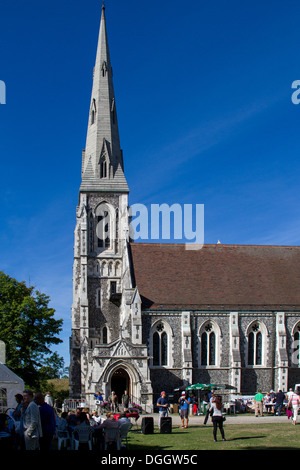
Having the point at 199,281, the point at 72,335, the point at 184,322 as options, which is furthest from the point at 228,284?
the point at 72,335

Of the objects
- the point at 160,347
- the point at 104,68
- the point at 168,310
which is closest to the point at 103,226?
the point at 168,310

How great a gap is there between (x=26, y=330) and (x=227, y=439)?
83.8 feet

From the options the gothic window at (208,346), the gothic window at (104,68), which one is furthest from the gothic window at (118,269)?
the gothic window at (104,68)

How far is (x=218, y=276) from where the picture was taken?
38938mm

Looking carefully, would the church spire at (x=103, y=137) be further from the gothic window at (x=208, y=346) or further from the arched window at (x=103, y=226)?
the gothic window at (x=208, y=346)

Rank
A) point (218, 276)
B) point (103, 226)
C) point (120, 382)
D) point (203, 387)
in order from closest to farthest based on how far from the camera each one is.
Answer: point (203, 387) < point (120, 382) < point (218, 276) < point (103, 226)

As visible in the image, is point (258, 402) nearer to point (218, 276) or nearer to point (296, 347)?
point (296, 347)

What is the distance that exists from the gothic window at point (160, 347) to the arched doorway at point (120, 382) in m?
2.38

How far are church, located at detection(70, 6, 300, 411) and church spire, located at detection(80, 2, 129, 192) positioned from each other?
17 centimetres

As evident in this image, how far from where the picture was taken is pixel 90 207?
143 ft

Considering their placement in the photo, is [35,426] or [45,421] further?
[45,421]
